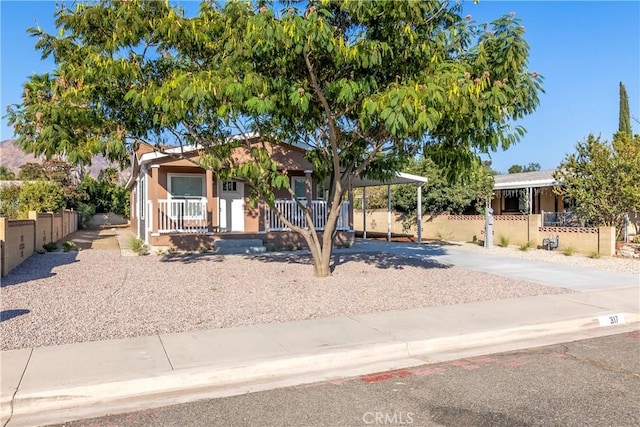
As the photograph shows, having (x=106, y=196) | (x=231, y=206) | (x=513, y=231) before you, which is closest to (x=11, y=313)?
(x=231, y=206)

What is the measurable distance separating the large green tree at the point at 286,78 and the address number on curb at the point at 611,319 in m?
3.81

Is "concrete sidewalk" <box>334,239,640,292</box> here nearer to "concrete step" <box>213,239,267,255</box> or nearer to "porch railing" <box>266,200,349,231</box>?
"porch railing" <box>266,200,349,231</box>

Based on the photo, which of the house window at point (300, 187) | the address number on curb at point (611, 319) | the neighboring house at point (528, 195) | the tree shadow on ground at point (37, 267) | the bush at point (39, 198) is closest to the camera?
the address number on curb at point (611, 319)

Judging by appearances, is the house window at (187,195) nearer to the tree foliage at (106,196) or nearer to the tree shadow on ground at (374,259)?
the tree shadow on ground at (374,259)

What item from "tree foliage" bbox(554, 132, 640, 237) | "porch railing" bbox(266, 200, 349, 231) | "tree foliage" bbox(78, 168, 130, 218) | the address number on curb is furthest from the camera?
"tree foliage" bbox(78, 168, 130, 218)

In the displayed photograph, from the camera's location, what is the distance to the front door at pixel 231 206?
65.1ft

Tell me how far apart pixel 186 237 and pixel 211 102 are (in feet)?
29.6

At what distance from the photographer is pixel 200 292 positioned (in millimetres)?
10320

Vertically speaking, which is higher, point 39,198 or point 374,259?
point 39,198

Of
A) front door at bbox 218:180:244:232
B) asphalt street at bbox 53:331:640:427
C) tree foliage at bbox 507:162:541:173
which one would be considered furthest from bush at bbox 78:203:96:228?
tree foliage at bbox 507:162:541:173

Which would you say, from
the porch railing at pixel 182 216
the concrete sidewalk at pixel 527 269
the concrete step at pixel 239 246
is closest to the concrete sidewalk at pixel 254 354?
the concrete sidewalk at pixel 527 269

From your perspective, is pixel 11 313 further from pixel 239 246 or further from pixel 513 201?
pixel 513 201

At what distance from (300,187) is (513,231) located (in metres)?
9.10

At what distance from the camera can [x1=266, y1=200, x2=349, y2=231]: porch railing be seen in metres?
19.4
